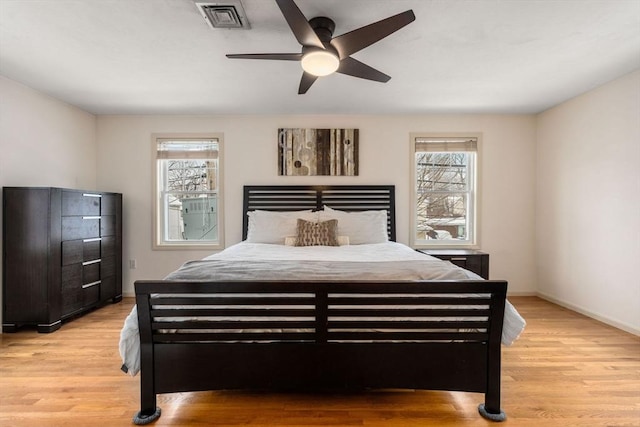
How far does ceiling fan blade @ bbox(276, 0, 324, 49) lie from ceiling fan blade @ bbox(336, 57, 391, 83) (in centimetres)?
31

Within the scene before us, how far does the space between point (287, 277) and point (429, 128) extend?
3243 millimetres

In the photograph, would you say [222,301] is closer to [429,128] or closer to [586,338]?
[586,338]

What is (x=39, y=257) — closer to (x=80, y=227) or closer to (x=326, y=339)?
(x=80, y=227)

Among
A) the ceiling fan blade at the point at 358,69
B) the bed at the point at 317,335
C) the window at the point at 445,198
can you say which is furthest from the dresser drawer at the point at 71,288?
the window at the point at 445,198

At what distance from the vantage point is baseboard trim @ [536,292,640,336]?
9.57 feet

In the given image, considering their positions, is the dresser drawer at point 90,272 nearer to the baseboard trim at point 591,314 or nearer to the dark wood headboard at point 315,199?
the dark wood headboard at point 315,199

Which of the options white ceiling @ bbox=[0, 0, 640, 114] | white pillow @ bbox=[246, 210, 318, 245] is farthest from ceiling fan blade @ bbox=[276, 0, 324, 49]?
white pillow @ bbox=[246, 210, 318, 245]

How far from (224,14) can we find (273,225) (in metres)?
2.12

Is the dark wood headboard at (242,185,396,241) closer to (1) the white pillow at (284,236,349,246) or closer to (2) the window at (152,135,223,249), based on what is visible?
(2) the window at (152,135,223,249)

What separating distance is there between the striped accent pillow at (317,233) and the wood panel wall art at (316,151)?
0.93 meters

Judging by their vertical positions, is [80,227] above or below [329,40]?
below

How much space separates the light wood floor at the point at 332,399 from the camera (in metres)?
1.70


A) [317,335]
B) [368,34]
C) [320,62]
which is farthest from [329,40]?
[317,335]

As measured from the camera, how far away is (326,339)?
168cm
